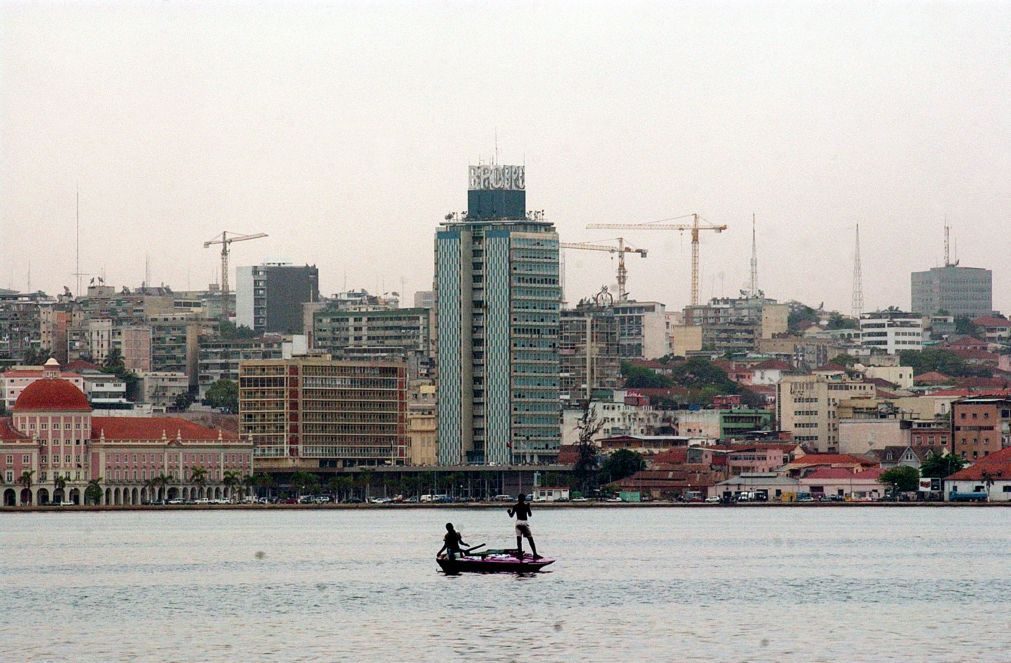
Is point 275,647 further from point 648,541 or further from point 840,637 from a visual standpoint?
point 648,541

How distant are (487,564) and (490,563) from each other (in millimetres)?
100

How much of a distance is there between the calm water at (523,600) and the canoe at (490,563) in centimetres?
85

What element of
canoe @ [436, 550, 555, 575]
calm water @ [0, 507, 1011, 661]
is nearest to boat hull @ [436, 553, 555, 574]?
canoe @ [436, 550, 555, 575]

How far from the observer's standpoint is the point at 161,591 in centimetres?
8050

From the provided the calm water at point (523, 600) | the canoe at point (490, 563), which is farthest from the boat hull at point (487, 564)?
the calm water at point (523, 600)

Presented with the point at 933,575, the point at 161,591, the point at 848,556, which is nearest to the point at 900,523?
the point at 848,556

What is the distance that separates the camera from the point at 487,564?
82.2 metres

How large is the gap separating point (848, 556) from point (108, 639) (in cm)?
4549

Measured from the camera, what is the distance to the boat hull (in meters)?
82.1

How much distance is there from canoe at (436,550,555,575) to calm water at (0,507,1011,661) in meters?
0.85

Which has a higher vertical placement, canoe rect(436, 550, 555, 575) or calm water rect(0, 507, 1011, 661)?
canoe rect(436, 550, 555, 575)

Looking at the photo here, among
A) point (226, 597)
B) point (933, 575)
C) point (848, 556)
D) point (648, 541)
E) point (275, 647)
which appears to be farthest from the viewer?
point (648, 541)

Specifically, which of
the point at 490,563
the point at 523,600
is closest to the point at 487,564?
the point at 490,563

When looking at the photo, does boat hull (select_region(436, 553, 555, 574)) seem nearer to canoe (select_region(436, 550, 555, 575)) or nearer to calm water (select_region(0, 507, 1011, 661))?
canoe (select_region(436, 550, 555, 575))
